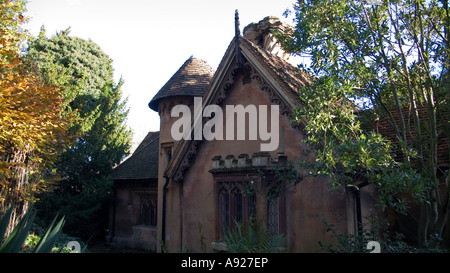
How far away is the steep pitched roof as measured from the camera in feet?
45.0

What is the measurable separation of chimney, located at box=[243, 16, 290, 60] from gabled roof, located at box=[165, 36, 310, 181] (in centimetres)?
508

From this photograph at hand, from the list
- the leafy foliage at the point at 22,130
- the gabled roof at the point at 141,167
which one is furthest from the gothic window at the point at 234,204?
the gabled roof at the point at 141,167

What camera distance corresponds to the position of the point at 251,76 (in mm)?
9625

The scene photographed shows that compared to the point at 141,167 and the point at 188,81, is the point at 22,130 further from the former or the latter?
the point at 141,167

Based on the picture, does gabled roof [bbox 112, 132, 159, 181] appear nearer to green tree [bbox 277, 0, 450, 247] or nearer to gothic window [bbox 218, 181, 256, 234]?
gothic window [bbox 218, 181, 256, 234]

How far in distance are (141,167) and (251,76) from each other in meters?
11.0

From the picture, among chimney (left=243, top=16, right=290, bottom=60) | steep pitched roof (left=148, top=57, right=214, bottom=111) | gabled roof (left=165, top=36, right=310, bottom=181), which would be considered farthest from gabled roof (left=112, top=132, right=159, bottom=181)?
chimney (left=243, top=16, right=290, bottom=60)

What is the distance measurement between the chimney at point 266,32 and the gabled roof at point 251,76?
5075 millimetres

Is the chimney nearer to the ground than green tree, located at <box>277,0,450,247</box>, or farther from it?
farther from it

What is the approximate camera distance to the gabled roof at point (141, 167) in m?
17.6

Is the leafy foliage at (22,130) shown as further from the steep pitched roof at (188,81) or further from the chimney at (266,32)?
the chimney at (266,32)

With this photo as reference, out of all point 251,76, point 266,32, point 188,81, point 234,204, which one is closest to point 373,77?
point 251,76
